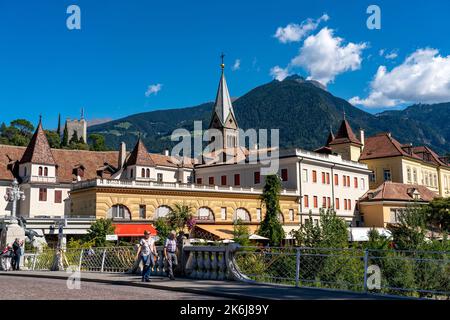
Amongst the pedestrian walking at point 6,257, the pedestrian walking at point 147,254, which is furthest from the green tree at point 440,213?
the pedestrian walking at point 147,254

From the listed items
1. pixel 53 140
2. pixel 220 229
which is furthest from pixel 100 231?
pixel 53 140

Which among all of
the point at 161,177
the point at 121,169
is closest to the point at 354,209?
the point at 161,177

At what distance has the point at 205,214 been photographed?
5488 cm

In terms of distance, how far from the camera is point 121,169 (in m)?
66.9

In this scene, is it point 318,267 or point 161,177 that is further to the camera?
point 161,177

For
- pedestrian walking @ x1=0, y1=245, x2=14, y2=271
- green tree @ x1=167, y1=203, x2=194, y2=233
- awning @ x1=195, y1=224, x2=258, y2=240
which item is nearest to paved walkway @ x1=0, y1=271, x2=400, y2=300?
pedestrian walking @ x1=0, y1=245, x2=14, y2=271

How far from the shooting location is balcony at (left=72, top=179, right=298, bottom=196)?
4816 cm

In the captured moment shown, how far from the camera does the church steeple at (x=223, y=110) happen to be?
83.6m

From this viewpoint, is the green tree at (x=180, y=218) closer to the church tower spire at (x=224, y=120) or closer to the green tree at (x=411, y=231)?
the green tree at (x=411, y=231)

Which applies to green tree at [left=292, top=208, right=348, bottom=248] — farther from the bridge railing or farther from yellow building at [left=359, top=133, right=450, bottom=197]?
yellow building at [left=359, top=133, right=450, bottom=197]

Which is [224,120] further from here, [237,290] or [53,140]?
[237,290]

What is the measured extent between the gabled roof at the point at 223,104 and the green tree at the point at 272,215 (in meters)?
32.3
